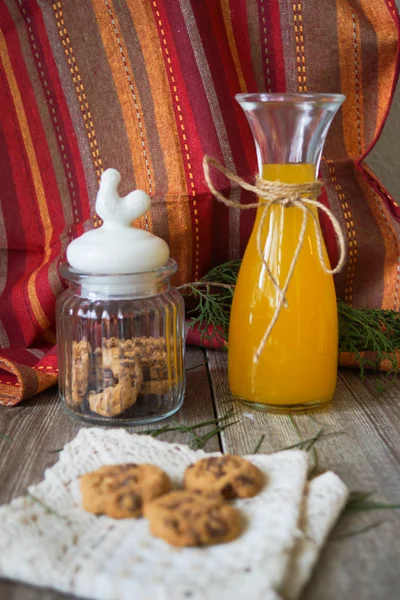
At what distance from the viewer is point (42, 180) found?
1.17 m

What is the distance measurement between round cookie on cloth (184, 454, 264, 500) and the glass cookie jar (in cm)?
19

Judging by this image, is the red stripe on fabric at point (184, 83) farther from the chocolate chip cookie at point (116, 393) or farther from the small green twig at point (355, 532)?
the small green twig at point (355, 532)

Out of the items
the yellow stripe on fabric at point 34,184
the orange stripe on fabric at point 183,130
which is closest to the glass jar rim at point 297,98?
the orange stripe on fabric at point 183,130

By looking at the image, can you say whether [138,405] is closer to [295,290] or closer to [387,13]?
[295,290]

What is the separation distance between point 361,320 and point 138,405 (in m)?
0.35

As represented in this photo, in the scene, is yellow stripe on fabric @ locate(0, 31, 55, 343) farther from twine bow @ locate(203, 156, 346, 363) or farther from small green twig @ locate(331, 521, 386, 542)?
small green twig @ locate(331, 521, 386, 542)

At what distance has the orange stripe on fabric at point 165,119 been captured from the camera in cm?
104

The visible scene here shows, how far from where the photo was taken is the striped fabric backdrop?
1043mm

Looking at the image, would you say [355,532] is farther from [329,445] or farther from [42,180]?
[42,180]

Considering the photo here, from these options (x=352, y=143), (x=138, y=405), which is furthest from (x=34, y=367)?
(x=352, y=143)

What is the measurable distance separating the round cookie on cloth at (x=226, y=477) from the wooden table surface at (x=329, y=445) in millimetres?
82

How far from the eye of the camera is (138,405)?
84 cm

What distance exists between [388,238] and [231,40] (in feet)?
1.26

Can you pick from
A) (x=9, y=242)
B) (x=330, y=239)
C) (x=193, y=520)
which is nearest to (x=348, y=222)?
(x=330, y=239)
